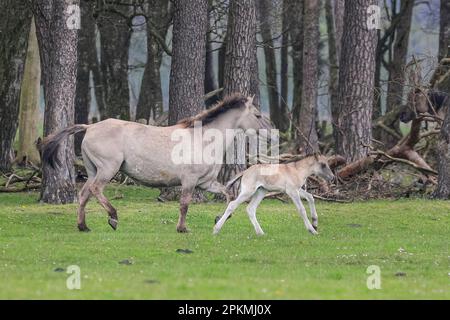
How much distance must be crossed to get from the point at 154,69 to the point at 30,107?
199 inches

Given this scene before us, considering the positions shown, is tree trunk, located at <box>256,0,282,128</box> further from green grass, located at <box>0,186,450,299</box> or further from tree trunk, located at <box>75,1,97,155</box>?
green grass, located at <box>0,186,450,299</box>

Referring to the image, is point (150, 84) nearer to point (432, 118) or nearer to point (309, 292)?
point (432, 118)

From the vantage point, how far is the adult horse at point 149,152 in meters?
18.8

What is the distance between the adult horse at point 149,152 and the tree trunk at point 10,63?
12.2 meters

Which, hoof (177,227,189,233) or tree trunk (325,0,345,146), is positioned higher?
tree trunk (325,0,345,146)

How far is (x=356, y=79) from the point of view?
2692 cm

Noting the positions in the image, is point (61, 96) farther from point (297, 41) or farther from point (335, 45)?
point (335, 45)

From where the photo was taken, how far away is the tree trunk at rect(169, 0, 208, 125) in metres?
24.8

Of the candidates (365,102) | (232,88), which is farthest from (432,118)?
(232,88)

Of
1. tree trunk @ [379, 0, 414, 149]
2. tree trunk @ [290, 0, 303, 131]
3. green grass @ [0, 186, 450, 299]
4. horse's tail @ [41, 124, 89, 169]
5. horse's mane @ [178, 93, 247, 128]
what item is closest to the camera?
green grass @ [0, 186, 450, 299]

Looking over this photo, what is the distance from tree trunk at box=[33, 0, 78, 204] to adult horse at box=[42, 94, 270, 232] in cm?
405

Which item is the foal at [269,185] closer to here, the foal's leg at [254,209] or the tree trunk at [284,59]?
the foal's leg at [254,209]

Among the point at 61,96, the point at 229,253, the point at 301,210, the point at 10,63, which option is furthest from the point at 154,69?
the point at 229,253

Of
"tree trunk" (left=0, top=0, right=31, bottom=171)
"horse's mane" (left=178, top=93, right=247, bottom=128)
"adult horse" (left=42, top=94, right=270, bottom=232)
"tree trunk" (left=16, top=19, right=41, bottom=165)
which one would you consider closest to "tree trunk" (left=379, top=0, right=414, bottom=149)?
"tree trunk" (left=16, top=19, right=41, bottom=165)
